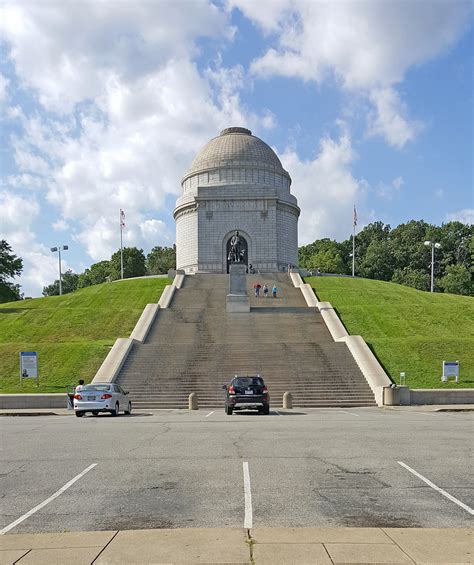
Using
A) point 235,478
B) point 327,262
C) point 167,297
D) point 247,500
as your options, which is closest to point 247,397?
point 235,478

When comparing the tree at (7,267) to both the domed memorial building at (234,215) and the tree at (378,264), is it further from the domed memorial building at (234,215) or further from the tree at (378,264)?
the tree at (378,264)

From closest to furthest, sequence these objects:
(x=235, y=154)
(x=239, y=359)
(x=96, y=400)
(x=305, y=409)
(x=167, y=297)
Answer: (x=96, y=400), (x=305, y=409), (x=239, y=359), (x=167, y=297), (x=235, y=154)

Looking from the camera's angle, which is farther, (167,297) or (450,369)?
(167,297)

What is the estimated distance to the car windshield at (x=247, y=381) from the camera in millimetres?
22109

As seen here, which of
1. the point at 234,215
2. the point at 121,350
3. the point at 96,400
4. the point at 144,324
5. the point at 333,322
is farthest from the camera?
the point at 234,215

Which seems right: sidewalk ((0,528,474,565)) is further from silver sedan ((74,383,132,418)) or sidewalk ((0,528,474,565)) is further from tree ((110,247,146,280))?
tree ((110,247,146,280))

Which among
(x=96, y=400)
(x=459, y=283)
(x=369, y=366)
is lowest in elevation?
(x=96, y=400)

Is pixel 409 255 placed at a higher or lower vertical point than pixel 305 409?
higher

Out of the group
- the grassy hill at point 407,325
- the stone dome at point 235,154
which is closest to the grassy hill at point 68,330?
the grassy hill at point 407,325

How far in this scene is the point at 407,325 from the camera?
40.3 metres

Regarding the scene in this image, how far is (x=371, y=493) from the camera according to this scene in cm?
825

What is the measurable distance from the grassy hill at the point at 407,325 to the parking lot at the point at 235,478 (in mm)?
14741

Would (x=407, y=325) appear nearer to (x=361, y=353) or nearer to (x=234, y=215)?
(x=361, y=353)

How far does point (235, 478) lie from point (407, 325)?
109 feet
